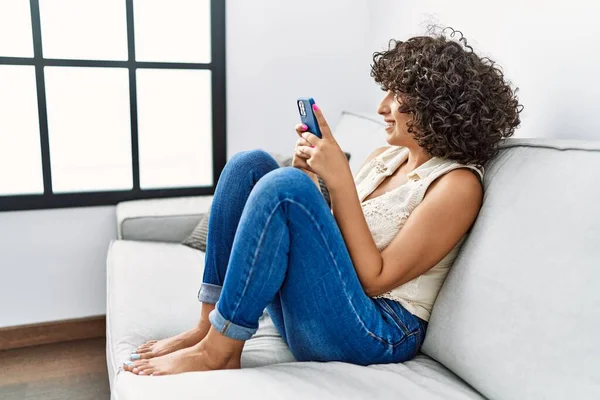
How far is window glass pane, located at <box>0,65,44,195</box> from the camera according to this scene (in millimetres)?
2133

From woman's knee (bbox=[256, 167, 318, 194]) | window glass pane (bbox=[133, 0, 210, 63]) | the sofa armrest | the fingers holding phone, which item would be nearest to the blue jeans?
woman's knee (bbox=[256, 167, 318, 194])

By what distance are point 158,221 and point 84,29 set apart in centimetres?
80

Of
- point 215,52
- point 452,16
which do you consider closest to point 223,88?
point 215,52

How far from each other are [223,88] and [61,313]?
1107 millimetres

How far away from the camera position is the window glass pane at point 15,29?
2.08 meters

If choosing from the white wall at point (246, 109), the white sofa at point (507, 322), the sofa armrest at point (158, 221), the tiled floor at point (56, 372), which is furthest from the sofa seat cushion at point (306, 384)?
the white wall at point (246, 109)

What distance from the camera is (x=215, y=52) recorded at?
7.63ft

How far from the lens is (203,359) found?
1.17 meters

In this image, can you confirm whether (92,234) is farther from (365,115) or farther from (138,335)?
(365,115)

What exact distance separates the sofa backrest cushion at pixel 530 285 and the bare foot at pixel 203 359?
0.41 metres

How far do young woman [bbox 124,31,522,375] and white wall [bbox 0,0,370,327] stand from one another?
1096 mm

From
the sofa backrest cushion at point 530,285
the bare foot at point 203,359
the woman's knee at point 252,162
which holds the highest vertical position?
the woman's knee at point 252,162

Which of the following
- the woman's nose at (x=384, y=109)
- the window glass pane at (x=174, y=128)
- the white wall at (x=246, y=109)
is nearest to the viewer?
the woman's nose at (x=384, y=109)

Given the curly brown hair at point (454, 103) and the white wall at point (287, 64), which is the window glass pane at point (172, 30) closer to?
the white wall at point (287, 64)
